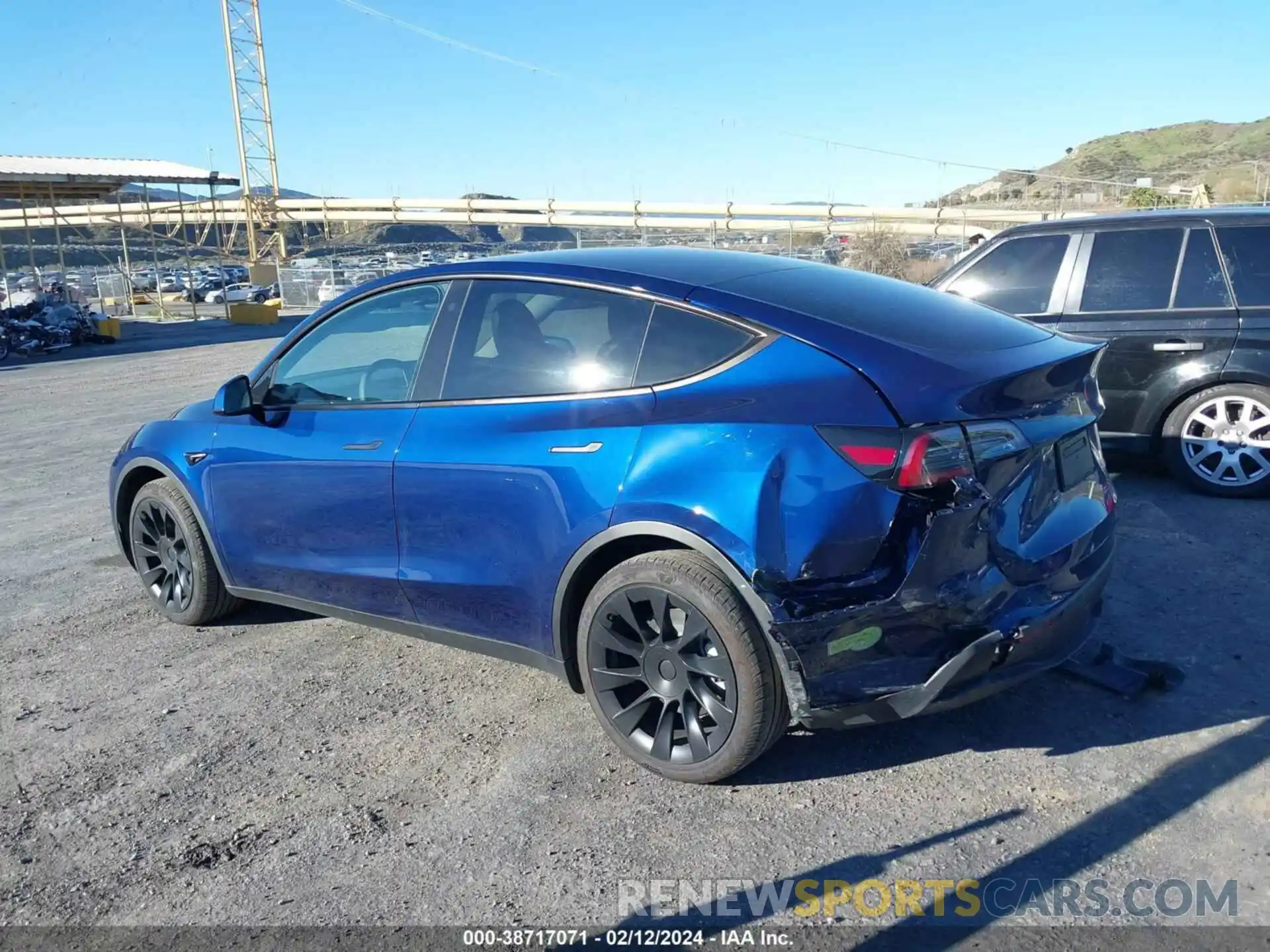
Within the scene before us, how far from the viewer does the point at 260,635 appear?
4.71 metres

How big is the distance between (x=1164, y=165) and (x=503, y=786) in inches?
3680

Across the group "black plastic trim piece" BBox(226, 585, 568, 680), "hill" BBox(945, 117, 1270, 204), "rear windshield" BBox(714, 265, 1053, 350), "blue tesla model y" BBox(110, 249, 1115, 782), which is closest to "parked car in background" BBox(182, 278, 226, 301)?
"hill" BBox(945, 117, 1270, 204)

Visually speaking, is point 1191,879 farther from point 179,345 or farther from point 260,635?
point 179,345

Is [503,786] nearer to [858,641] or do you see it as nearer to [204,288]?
[858,641]

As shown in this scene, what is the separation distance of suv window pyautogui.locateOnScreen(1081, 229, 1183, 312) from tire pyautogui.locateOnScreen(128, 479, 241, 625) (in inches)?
213

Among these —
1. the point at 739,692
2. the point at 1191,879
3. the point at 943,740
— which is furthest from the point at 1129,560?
the point at 739,692

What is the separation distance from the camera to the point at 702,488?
2994mm

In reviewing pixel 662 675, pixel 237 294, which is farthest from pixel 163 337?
pixel 662 675

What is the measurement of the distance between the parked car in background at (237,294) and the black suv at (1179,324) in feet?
113

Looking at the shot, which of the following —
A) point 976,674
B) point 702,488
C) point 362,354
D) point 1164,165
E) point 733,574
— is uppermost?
point 1164,165

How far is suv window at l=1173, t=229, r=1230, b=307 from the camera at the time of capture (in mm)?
5977

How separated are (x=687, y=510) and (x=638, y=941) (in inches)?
47.8

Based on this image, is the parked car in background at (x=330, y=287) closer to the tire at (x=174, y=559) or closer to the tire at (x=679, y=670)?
the tire at (x=174, y=559)

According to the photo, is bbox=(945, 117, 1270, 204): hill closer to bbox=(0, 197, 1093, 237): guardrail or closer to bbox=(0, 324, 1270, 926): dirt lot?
bbox=(0, 197, 1093, 237): guardrail
